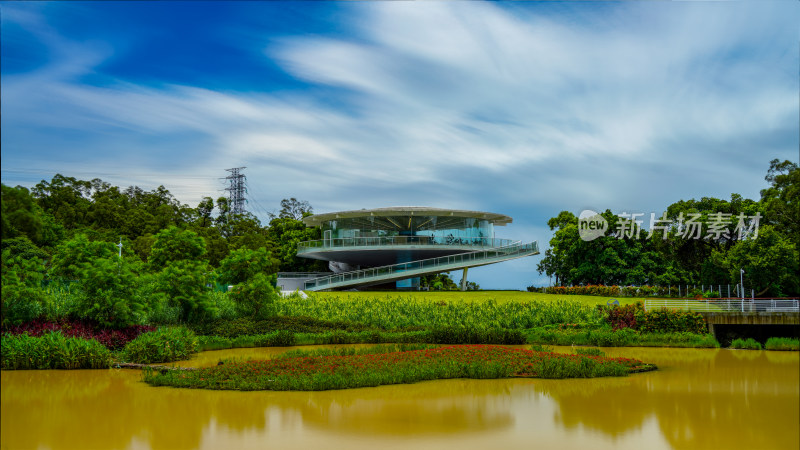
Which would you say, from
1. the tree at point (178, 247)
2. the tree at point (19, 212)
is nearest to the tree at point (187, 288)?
the tree at point (178, 247)

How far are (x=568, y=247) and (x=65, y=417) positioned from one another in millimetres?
36557

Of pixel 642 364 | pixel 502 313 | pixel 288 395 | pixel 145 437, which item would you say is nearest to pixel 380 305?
pixel 502 313

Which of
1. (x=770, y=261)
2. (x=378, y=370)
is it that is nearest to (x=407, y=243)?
(x=378, y=370)

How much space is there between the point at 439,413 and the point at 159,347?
9.03 metres

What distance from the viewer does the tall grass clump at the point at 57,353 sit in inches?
481

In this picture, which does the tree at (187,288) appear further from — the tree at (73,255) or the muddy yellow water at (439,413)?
the muddy yellow water at (439,413)

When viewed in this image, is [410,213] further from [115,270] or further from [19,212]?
[19,212]

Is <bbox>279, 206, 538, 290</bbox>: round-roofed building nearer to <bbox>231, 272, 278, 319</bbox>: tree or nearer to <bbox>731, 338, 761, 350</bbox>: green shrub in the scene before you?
<bbox>231, 272, 278, 319</bbox>: tree

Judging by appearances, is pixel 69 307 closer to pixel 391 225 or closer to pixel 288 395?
pixel 288 395

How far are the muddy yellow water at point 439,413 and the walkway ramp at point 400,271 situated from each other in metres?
25.1

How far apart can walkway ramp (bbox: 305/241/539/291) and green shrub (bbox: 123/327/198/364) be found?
2043 cm

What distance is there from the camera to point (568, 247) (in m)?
40.5

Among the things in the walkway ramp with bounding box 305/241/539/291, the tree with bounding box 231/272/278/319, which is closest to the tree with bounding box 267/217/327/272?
the walkway ramp with bounding box 305/241/539/291

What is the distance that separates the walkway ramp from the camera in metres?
37.2
